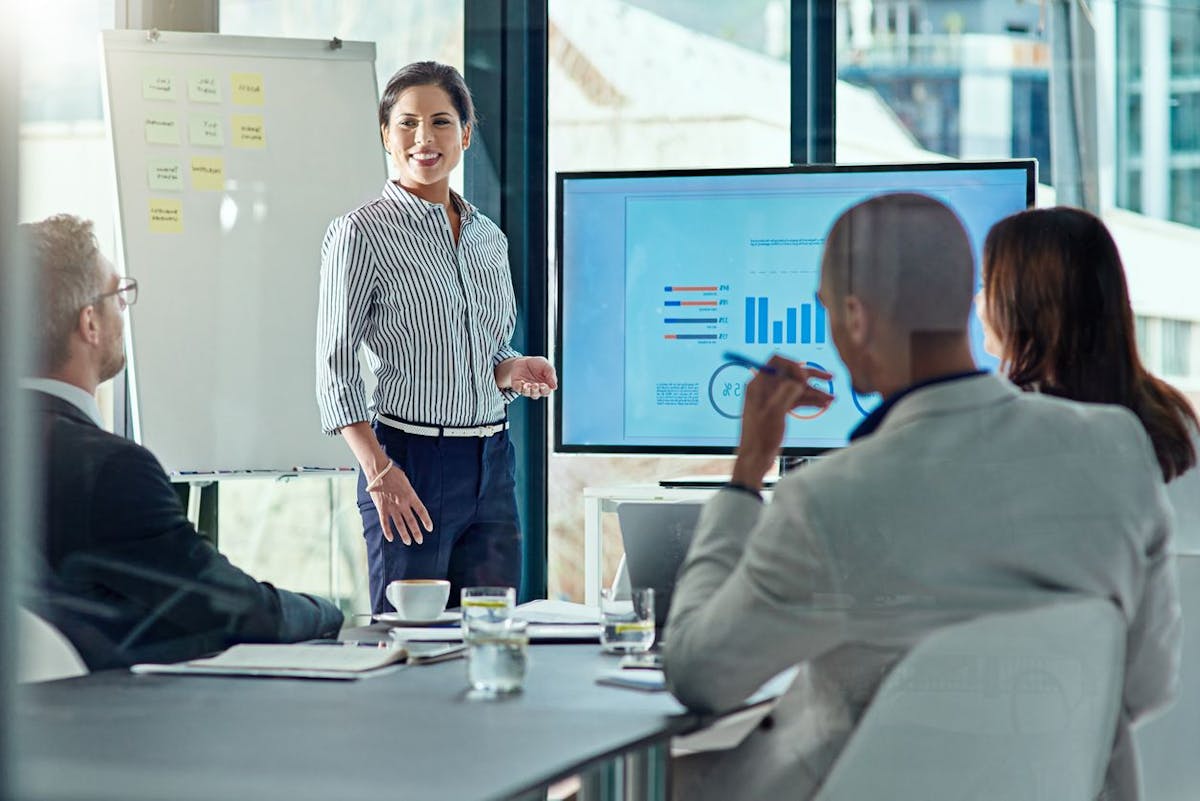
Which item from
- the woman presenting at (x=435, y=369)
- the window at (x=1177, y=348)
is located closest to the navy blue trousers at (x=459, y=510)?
the woman presenting at (x=435, y=369)

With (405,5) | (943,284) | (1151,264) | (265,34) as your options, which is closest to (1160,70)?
(1151,264)

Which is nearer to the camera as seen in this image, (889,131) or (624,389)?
(889,131)

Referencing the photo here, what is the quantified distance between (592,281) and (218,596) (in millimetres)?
669

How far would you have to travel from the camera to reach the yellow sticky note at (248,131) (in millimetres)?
3129

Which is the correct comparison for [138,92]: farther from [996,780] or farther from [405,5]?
[996,780]

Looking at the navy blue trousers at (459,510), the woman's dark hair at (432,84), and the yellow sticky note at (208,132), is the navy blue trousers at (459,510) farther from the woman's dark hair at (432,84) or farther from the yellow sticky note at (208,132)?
the yellow sticky note at (208,132)

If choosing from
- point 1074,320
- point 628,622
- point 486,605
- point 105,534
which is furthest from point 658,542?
point 105,534

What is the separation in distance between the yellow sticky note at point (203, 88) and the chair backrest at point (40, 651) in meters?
2.08

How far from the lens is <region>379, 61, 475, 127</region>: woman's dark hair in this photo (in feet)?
5.99

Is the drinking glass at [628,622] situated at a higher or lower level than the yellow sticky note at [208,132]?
lower

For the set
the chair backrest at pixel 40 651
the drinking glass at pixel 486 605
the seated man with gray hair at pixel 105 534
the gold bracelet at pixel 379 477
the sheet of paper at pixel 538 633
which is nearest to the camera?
the chair backrest at pixel 40 651

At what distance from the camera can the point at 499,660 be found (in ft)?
4.76

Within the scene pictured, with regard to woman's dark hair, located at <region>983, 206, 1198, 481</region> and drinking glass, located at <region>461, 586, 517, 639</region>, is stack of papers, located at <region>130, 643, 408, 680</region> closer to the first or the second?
drinking glass, located at <region>461, 586, 517, 639</region>

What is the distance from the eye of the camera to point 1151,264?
1424mm
